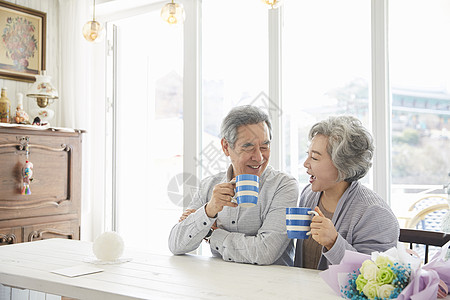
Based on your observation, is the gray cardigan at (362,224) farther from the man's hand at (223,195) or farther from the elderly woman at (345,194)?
the man's hand at (223,195)

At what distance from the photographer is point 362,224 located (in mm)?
1759

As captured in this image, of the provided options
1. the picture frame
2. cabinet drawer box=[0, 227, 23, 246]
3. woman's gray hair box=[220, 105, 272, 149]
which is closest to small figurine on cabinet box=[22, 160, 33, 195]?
cabinet drawer box=[0, 227, 23, 246]

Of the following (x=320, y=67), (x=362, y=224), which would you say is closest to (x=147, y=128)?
(x=320, y=67)

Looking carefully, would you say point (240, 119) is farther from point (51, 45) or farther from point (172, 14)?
point (51, 45)

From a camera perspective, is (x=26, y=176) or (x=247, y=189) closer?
(x=247, y=189)

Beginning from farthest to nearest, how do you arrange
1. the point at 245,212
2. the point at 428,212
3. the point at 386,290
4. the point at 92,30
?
the point at 428,212, the point at 92,30, the point at 245,212, the point at 386,290

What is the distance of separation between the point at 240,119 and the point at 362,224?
67cm

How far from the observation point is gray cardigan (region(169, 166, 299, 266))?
1782 millimetres

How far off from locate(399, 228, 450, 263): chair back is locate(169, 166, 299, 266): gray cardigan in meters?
0.46

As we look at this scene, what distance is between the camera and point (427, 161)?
2906 mm

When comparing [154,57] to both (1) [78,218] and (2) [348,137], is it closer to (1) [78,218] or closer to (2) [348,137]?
(1) [78,218]

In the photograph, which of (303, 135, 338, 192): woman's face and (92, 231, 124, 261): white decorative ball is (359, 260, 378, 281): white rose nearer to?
(303, 135, 338, 192): woman's face

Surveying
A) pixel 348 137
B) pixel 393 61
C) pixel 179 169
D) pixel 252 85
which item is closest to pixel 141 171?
pixel 179 169

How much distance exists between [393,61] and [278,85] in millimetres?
838
